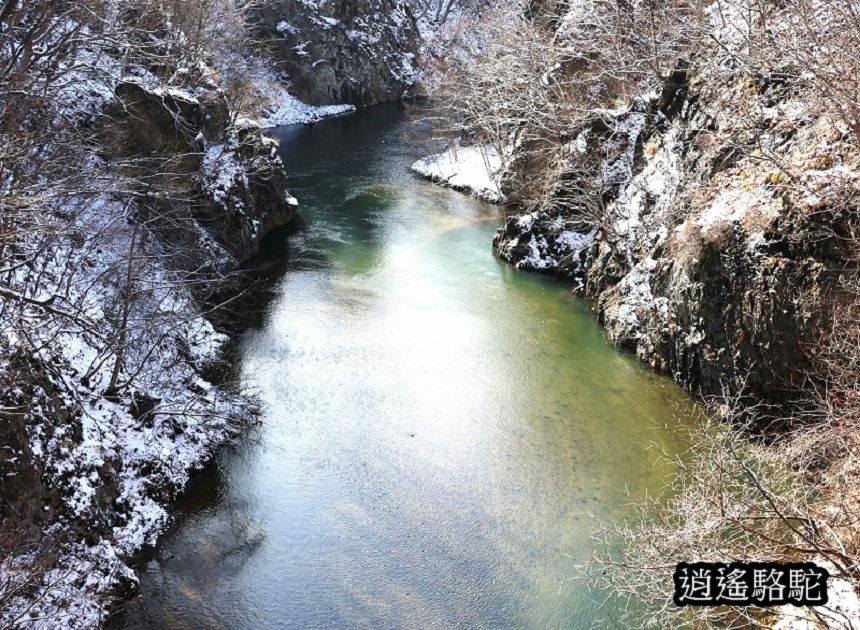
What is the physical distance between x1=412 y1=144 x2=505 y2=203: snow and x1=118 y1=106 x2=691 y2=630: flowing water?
10.4 m

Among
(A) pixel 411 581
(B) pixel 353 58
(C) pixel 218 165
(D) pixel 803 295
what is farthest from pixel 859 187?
(B) pixel 353 58

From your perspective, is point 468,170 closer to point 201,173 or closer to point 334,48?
point 201,173

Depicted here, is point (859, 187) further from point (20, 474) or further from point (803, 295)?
point (20, 474)

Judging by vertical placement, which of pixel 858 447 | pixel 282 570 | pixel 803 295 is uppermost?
pixel 803 295

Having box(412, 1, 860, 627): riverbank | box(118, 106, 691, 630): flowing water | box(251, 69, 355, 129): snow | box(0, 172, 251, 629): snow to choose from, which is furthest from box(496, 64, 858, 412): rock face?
box(251, 69, 355, 129): snow

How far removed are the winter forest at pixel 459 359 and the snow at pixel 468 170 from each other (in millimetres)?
7453

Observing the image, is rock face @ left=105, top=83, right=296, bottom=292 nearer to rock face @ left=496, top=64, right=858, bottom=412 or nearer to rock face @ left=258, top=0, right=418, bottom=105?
rock face @ left=496, top=64, right=858, bottom=412

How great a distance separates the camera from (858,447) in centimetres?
998

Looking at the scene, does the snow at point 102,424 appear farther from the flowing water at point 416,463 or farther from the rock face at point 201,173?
the rock face at point 201,173

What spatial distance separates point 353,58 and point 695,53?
146 feet

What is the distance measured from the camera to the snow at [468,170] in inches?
1315

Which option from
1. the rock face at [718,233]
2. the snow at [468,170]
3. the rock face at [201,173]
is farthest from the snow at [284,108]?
the rock face at [718,233]

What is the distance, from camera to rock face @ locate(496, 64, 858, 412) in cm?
1316

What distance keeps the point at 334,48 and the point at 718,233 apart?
50.7 m
